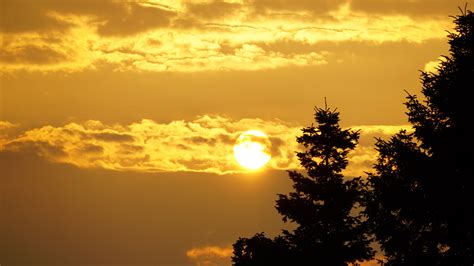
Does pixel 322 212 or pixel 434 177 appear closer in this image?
pixel 434 177

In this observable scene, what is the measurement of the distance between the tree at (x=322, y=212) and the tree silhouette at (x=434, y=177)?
1296 centimetres

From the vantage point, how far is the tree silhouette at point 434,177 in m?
19.9

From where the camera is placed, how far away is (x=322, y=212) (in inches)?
1419

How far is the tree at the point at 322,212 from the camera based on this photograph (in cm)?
3556

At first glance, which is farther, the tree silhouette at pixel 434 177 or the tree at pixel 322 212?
the tree at pixel 322 212

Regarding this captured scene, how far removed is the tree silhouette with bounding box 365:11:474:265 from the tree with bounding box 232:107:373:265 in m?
13.0

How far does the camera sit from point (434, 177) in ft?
66.5

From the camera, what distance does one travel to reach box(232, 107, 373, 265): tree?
3556cm

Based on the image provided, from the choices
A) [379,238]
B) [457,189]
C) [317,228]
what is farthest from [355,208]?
[457,189]

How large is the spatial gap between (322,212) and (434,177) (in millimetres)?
16104

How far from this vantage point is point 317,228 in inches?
1422

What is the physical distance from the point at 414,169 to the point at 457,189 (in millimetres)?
1612

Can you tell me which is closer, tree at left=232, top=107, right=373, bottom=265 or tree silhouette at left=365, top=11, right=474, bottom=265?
tree silhouette at left=365, top=11, right=474, bottom=265

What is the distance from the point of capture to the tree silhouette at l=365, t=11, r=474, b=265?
19906mm
